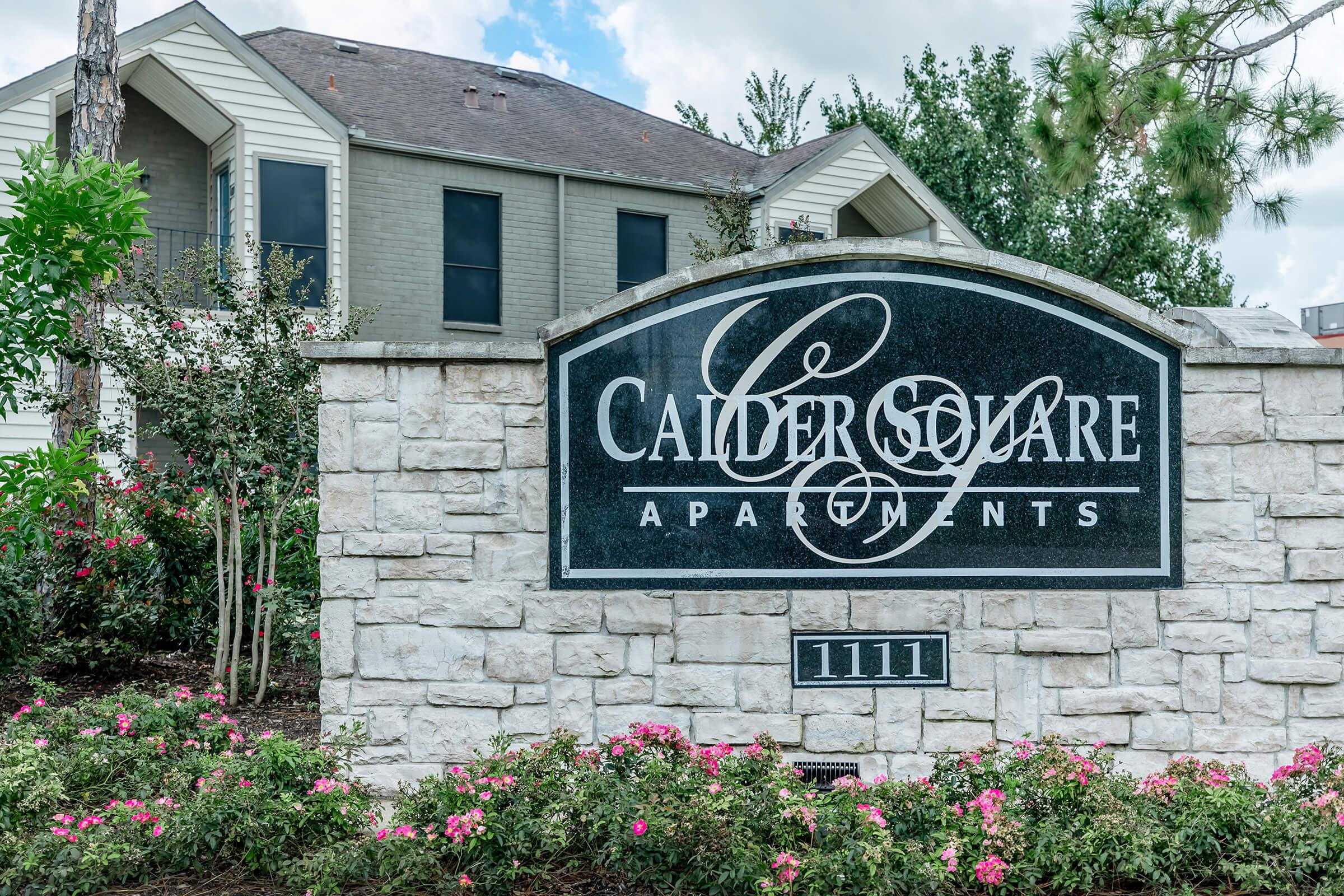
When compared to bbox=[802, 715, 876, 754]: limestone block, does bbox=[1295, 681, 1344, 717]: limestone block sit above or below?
above

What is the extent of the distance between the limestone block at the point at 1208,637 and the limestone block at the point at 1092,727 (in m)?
0.41

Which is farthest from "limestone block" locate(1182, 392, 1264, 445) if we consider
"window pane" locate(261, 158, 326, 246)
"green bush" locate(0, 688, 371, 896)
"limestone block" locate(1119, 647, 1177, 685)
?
"window pane" locate(261, 158, 326, 246)

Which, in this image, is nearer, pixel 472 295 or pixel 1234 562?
pixel 1234 562

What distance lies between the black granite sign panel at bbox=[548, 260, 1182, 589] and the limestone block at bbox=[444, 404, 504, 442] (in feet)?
0.83

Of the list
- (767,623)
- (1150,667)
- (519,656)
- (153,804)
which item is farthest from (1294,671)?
(153,804)

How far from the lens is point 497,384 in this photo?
15.2 feet

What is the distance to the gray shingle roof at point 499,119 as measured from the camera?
13.6 meters

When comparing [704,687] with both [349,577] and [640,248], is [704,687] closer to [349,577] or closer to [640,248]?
[349,577]

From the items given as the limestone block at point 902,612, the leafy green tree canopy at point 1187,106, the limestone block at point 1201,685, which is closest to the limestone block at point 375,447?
the limestone block at point 902,612

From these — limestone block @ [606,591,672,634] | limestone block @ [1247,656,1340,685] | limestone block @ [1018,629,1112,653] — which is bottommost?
limestone block @ [1247,656,1340,685]

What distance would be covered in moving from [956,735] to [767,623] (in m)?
0.96

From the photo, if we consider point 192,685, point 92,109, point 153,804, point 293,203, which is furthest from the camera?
point 293,203

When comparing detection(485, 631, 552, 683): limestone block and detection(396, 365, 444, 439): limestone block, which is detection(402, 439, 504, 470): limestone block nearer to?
detection(396, 365, 444, 439): limestone block

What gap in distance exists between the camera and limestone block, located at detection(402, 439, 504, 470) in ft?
15.1
